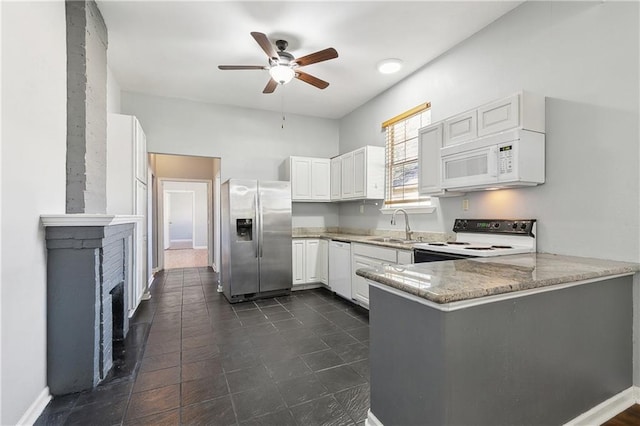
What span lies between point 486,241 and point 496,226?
A: 0.56 ft

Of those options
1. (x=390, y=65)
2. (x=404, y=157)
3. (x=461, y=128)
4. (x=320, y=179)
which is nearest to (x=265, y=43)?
(x=390, y=65)

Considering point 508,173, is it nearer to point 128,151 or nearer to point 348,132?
point 348,132

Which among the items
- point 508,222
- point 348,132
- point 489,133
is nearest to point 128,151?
point 348,132

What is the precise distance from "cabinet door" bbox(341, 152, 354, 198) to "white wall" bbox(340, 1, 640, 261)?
6.09 ft

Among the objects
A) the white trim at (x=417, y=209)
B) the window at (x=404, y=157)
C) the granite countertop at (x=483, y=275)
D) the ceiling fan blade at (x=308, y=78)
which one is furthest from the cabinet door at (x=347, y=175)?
the granite countertop at (x=483, y=275)

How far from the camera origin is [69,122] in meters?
2.24

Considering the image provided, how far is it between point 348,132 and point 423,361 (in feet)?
14.7

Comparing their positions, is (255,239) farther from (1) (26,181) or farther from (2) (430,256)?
(1) (26,181)

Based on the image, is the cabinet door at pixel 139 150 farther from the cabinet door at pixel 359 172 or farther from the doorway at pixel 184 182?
the cabinet door at pixel 359 172

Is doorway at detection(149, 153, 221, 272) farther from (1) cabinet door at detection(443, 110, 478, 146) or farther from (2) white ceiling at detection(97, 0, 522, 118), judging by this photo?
(1) cabinet door at detection(443, 110, 478, 146)

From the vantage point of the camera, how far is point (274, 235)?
436 centimetres

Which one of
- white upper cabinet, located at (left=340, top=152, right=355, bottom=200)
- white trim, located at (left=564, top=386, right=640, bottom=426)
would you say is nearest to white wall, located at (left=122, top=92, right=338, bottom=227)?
white upper cabinet, located at (left=340, top=152, right=355, bottom=200)

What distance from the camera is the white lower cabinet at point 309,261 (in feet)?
15.0

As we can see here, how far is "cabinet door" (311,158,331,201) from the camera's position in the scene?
4.89 metres
